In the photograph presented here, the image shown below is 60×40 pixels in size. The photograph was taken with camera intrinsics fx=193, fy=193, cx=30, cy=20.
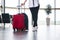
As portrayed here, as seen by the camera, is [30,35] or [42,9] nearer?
[30,35]

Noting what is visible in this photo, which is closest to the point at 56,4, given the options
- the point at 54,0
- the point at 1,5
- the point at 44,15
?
the point at 54,0

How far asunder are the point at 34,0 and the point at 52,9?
18.0 feet

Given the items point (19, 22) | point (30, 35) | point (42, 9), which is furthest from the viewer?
point (42, 9)

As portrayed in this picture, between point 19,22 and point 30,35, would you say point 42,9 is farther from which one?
point 30,35

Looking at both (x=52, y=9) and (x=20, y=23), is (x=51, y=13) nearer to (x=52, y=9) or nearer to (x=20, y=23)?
(x=52, y=9)

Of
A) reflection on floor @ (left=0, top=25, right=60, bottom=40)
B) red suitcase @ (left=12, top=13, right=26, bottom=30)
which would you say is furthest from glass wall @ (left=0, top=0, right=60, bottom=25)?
reflection on floor @ (left=0, top=25, right=60, bottom=40)

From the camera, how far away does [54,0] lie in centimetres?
1124

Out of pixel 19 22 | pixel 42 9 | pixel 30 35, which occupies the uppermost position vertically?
pixel 42 9

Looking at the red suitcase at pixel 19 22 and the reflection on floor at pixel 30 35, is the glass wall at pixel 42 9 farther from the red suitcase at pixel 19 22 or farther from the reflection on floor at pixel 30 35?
the reflection on floor at pixel 30 35

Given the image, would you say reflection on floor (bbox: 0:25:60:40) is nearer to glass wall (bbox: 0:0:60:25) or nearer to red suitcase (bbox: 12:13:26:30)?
red suitcase (bbox: 12:13:26:30)

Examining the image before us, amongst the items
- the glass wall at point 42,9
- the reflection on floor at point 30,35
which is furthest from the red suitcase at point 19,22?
the glass wall at point 42,9

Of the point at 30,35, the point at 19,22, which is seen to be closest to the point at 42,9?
the point at 19,22

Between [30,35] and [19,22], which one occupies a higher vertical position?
[19,22]

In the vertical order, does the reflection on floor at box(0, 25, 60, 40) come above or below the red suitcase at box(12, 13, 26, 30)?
below
